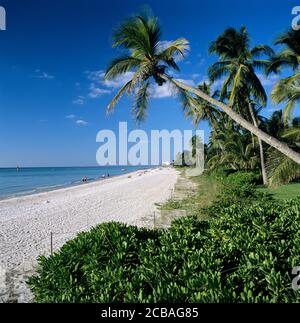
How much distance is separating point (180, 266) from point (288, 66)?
1586 cm

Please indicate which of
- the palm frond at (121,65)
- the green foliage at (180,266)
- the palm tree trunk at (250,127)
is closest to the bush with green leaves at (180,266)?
the green foliage at (180,266)

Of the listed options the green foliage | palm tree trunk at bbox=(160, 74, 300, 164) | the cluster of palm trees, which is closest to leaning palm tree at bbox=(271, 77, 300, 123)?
the cluster of palm trees

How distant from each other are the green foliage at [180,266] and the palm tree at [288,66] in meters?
9.31

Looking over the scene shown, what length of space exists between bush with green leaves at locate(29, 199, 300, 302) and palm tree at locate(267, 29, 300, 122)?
369 inches

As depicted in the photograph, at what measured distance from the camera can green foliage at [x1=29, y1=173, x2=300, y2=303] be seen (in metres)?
2.52

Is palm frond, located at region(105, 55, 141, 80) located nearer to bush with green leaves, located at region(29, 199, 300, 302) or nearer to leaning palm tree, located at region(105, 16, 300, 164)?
leaning palm tree, located at region(105, 16, 300, 164)

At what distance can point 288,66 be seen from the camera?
617 inches

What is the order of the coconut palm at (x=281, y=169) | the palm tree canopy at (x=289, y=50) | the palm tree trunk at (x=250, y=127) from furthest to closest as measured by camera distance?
the palm tree canopy at (x=289, y=50) < the coconut palm at (x=281, y=169) < the palm tree trunk at (x=250, y=127)

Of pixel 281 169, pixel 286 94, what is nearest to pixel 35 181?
pixel 286 94

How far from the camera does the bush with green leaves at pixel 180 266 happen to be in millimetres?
2516

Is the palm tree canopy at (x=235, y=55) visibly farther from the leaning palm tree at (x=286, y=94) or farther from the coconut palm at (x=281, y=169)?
the coconut palm at (x=281, y=169)

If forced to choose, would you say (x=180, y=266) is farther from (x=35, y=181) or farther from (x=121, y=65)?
(x=35, y=181)

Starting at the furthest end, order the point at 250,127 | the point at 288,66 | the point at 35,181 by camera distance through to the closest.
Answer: the point at 35,181 → the point at 288,66 → the point at 250,127
